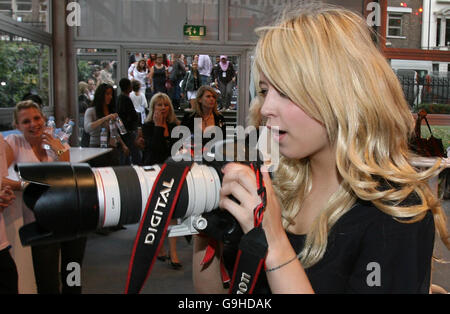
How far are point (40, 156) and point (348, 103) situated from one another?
2073 millimetres

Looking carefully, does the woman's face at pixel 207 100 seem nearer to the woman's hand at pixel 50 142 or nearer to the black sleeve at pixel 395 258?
the woman's hand at pixel 50 142

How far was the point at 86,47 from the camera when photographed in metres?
5.89

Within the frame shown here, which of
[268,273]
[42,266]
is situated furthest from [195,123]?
[268,273]

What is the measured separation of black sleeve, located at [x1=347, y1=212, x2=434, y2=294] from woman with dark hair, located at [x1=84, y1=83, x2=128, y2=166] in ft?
11.6

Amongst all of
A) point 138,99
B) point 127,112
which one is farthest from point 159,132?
point 138,99

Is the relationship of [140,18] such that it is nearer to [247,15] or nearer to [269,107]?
[247,15]

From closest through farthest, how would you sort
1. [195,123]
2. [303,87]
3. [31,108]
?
[303,87] < [31,108] < [195,123]

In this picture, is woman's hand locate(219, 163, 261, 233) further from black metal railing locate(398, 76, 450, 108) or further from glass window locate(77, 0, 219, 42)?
black metal railing locate(398, 76, 450, 108)

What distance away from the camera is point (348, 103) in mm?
829

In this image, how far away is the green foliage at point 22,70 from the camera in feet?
14.1

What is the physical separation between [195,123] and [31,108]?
5.01 feet

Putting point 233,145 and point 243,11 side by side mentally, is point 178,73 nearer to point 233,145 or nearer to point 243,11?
point 243,11

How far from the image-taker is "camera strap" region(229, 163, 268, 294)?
0.77 m
